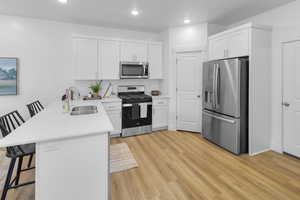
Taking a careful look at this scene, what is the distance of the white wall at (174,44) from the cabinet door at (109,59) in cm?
137

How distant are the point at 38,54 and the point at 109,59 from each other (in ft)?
5.24

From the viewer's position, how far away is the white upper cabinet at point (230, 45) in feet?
9.80

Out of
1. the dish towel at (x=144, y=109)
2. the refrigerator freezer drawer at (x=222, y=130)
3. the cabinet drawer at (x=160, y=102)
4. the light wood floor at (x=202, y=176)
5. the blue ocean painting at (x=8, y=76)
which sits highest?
the blue ocean painting at (x=8, y=76)

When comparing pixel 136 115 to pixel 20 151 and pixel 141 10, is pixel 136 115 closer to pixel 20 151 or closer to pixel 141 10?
pixel 141 10

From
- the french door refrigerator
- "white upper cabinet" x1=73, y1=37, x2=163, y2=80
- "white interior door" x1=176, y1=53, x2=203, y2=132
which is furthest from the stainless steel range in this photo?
the french door refrigerator

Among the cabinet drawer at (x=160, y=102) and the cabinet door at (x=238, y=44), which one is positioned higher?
the cabinet door at (x=238, y=44)

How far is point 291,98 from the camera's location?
2.93 meters

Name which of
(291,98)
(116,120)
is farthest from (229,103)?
(116,120)

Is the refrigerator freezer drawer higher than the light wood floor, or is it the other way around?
the refrigerator freezer drawer

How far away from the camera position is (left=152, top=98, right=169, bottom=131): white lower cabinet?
4332 millimetres

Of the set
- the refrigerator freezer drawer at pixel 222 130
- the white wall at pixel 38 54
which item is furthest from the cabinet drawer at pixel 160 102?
the white wall at pixel 38 54

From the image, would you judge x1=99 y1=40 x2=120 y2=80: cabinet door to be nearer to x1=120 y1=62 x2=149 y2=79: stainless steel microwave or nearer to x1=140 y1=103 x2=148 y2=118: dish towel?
x1=120 y1=62 x2=149 y2=79: stainless steel microwave

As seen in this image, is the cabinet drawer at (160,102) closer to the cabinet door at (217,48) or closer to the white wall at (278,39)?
the cabinet door at (217,48)

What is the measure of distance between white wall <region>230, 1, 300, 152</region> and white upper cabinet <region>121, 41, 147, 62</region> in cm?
276
